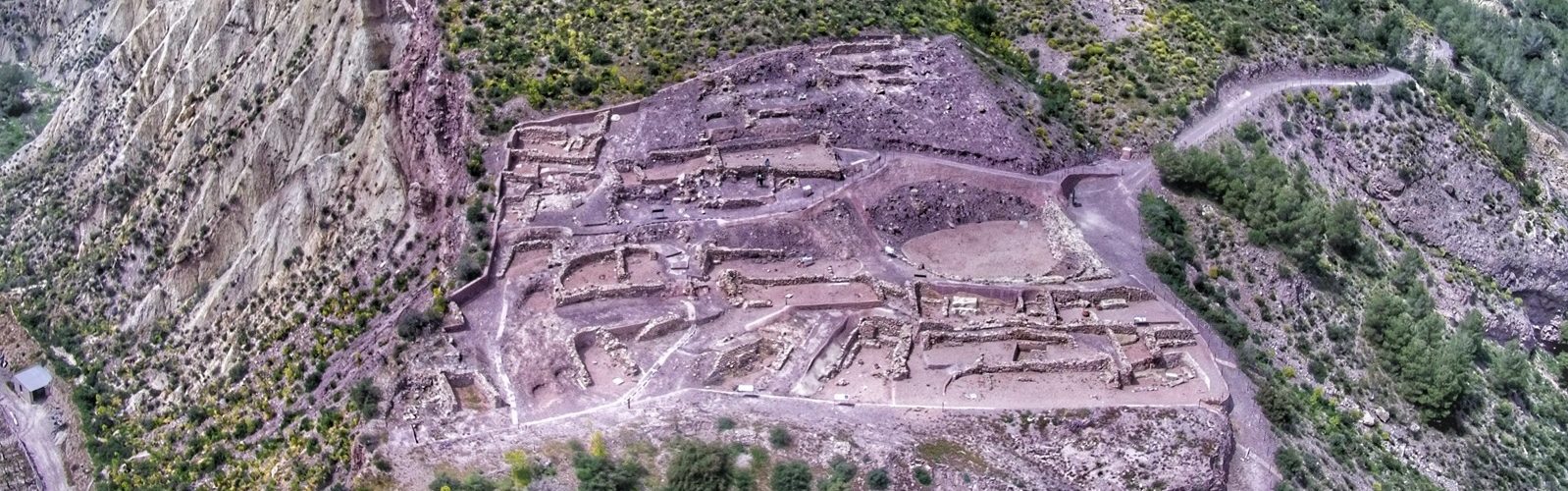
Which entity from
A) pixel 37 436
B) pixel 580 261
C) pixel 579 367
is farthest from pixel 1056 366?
pixel 37 436

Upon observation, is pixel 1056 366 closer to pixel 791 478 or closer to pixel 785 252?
pixel 791 478

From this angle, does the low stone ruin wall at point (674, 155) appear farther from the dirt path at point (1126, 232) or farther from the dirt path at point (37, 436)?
the dirt path at point (37, 436)

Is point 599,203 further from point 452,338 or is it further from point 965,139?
point 965,139

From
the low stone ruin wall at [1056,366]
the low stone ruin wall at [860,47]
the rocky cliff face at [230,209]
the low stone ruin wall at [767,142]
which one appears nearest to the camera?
the low stone ruin wall at [1056,366]

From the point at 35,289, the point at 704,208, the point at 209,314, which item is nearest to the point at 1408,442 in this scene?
the point at 704,208

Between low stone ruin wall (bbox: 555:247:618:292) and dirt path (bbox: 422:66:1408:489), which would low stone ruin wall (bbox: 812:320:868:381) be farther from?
low stone ruin wall (bbox: 555:247:618:292)

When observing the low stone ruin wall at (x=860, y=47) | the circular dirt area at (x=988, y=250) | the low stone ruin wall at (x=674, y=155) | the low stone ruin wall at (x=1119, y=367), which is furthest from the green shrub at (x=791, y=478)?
the low stone ruin wall at (x=860, y=47)
